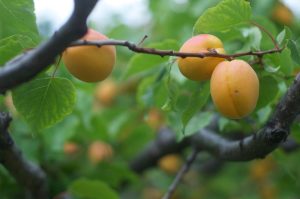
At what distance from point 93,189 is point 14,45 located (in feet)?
2.08

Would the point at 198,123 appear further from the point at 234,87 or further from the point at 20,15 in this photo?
the point at 20,15

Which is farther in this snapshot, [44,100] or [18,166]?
[18,166]

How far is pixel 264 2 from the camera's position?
7.32 feet

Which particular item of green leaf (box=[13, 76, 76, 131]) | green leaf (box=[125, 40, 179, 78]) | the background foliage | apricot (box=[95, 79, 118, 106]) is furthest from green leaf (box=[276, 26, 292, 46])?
apricot (box=[95, 79, 118, 106])

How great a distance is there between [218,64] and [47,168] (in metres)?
1.03

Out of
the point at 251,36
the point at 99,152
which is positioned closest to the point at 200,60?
the point at 251,36

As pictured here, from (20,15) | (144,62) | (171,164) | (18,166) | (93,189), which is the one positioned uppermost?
(20,15)

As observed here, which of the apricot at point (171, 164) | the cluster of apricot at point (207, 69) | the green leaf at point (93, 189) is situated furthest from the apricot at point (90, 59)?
the apricot at point (171, 164)

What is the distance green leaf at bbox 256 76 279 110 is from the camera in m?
1.06

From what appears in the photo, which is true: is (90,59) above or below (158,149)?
above

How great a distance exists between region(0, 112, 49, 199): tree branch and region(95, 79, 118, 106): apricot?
→ 1328mm

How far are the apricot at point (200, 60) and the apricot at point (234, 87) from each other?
20mm

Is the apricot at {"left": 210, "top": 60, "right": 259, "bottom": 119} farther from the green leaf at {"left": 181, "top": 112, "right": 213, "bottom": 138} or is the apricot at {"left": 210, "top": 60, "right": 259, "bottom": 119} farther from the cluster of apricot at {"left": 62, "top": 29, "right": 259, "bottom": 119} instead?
the green leaf at {"left": 181, "top": 112, "right": 213, "bottom": 138}

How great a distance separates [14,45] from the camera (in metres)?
0.88
